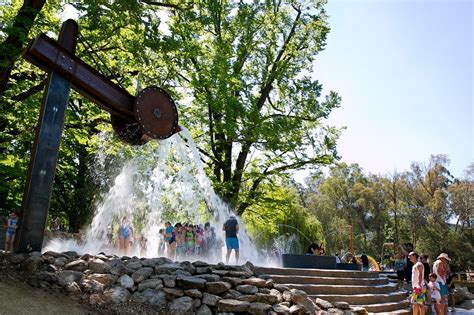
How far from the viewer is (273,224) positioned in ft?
68.4

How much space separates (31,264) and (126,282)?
1.75 metres

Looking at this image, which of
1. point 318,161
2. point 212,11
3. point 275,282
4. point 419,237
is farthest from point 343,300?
point 419,237

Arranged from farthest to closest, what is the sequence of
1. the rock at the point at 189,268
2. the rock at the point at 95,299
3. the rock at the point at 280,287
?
the rock at the point at 280,287 < the rock at the point at 189,268 < the rock at the point at 95,299

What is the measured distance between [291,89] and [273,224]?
7.07 meters

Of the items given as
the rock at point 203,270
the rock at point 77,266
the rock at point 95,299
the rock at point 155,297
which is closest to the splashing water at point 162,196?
the rock at point 203,270

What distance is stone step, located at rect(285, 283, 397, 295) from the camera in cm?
914

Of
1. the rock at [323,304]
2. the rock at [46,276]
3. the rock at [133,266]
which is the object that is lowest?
the rock at [323,304]

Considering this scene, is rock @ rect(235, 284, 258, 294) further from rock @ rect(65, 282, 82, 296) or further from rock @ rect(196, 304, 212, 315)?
rock @ rect(65, 282, 82, 296)

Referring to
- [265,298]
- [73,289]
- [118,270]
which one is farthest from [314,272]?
[73,289]

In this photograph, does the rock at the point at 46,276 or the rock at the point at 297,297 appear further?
the rock at the point at 297,297

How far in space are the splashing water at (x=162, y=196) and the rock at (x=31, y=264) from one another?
736 centimetres

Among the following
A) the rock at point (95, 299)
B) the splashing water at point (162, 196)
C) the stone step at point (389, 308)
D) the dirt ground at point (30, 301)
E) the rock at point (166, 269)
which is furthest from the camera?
the splashing water at point (162, 196)

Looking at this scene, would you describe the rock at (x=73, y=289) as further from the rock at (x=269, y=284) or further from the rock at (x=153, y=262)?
the rock at (x=269, y=284)

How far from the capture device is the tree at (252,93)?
17.4 metres
